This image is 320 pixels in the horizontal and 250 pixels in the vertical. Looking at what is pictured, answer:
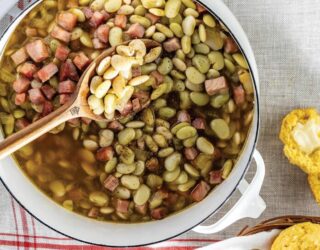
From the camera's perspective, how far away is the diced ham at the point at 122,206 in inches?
49.2

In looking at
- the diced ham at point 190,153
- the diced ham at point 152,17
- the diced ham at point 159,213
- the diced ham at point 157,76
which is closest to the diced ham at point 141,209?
the diced ham at point 159,213

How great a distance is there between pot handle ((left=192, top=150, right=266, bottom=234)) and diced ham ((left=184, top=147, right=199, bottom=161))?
3.7 inches

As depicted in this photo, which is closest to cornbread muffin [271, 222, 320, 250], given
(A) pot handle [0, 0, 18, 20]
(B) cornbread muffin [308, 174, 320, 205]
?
(B) cornbread muffin [308, 174, 320, 205]

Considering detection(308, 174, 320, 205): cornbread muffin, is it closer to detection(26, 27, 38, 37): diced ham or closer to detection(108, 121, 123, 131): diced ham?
detection(108, 121, 123, 131): diced ham

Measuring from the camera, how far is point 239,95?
1191 mm

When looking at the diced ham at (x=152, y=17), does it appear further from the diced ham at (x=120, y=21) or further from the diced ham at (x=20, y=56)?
the diced ham at (x=20, y=56)

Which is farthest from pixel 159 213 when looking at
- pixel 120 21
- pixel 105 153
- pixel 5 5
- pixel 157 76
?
pixel 5 5

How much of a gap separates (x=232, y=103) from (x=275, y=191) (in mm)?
208

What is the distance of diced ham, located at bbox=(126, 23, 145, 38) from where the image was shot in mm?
1203

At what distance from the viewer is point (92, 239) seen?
1.23 m

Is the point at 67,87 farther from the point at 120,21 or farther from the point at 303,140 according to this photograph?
the point at 303,140

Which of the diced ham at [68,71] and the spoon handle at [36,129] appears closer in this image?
the spoon handle at [36,129]

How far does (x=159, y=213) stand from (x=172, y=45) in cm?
30

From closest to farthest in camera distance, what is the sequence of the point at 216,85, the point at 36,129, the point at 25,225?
the point at 36,129
the point at 216,85
the point at 25,225
